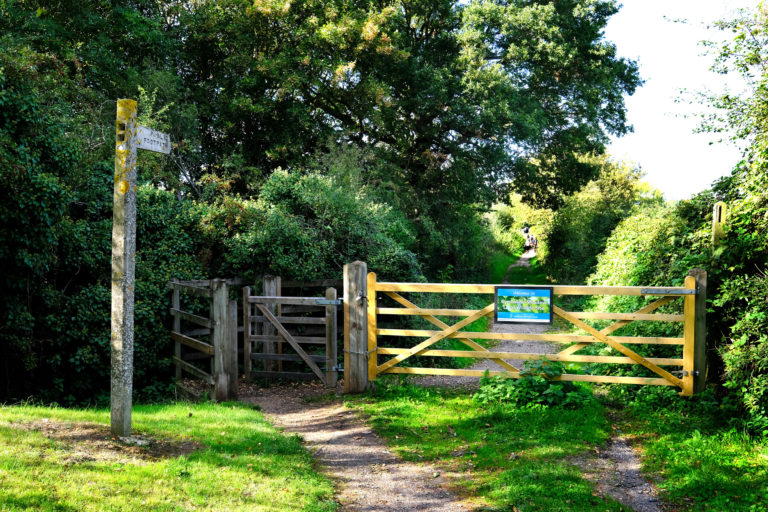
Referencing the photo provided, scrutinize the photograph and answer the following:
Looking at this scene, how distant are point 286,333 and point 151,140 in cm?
460

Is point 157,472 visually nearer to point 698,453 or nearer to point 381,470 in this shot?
point 381,470

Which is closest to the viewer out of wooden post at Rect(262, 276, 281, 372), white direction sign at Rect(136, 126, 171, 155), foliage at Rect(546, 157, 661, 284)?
white direction sign at Rect(136, 126, 171, 155)

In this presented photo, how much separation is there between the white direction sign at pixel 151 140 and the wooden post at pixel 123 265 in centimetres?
12

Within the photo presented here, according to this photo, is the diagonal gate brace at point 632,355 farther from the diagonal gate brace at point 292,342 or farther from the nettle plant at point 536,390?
the diagonal gate brace at point 292,342

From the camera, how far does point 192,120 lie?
58.7ft

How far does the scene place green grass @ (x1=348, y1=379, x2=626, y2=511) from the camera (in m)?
5.10

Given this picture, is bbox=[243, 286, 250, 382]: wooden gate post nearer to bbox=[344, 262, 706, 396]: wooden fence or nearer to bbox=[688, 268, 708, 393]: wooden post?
bbox=[344, 262, 706, 396]: wooden fence

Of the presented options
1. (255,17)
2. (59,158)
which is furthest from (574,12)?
(59,158)

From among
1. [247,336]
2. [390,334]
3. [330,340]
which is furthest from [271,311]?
[390,334]

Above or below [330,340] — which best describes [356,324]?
above

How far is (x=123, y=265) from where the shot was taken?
5.84 metres

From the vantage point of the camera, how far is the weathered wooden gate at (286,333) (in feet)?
31.0

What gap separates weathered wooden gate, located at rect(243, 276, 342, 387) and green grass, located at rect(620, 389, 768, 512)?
4.61m

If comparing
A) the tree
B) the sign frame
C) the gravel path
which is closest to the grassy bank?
the gravel path
